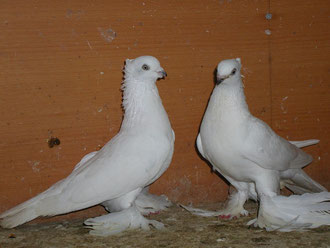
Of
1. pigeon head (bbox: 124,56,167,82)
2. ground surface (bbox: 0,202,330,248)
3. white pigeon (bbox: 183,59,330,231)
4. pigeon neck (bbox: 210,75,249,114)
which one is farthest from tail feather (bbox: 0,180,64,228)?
pigeon neck (bbox: 210,75,249,114)

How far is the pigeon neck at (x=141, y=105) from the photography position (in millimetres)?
2771

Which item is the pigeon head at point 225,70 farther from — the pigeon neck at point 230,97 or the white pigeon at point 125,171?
the white pigeon at point 125,171

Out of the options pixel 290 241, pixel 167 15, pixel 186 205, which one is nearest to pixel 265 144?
pixel 290 241

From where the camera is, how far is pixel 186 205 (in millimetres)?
3309

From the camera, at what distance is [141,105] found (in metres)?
2.80

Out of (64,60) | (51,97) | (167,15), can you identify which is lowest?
(51,97)

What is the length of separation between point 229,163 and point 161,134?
498 mm

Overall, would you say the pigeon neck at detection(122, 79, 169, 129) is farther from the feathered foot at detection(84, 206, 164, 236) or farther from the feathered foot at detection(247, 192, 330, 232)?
the feathered foot at detection(247, 192, 330, 232)

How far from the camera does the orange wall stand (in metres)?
2.88

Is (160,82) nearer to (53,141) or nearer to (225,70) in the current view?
(225,70)

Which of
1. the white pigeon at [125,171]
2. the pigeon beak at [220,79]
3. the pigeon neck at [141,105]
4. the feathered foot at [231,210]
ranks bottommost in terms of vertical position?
the feathered foot at [231,210]

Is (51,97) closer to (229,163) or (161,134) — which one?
(161,134)

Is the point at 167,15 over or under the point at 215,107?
over

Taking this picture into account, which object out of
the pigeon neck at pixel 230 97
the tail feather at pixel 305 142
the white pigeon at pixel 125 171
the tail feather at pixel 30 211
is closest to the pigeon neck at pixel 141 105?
the white pigeon at pixel 125 171
